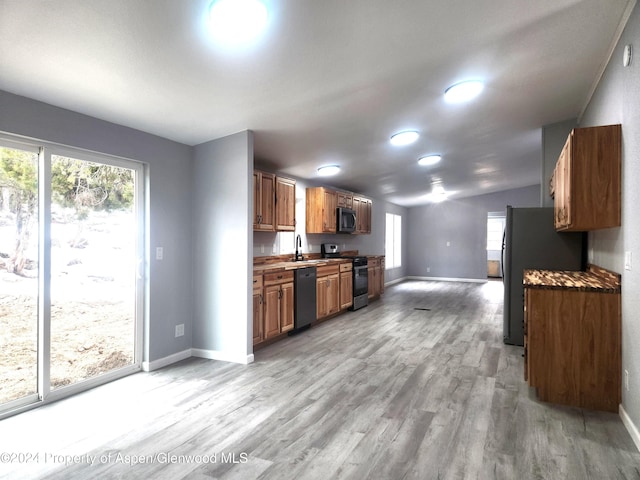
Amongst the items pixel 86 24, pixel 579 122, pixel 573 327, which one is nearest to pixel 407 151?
pixel 579 122

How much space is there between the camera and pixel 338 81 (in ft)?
9.13

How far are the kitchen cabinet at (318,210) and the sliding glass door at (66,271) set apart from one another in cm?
312

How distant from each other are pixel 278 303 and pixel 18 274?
247cm

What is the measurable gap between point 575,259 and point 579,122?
5.33ft

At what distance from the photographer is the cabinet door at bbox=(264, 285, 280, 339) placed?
4.13m

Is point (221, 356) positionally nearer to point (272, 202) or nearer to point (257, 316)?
point (257, 316)

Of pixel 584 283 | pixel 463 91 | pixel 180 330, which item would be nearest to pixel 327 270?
pixel 180 330

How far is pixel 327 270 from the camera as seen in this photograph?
216 inches

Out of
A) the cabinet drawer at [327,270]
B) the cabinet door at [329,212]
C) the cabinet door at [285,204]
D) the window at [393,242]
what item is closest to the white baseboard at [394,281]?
the window at [393,242]

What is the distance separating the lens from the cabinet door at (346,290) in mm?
5930

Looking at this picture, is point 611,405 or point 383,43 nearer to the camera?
point 383,43

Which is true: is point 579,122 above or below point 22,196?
above

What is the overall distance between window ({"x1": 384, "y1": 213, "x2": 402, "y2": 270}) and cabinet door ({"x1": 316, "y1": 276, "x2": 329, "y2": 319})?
190 inches

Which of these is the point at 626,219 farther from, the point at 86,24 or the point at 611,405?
the point at 86,24
